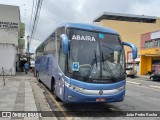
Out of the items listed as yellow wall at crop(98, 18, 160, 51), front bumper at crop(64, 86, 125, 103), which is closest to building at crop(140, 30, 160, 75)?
yellow wall at crop(98, 18, 160, 51)

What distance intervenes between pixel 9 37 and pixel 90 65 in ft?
98.8

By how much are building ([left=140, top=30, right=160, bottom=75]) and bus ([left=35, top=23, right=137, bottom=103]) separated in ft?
127

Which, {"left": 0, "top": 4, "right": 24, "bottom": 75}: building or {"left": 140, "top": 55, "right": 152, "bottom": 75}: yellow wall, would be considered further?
{"left": 140, "top": 55, "right": 152, "bottom": 75}: yellow wall

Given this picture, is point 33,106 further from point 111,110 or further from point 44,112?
point 111,110

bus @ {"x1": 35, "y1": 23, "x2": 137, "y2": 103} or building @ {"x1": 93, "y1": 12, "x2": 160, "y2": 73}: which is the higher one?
building @ {"x1": 93, "y1": 12, "x2": 160, "y2": 73}

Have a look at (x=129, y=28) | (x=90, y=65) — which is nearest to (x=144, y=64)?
(x=129, y=28)

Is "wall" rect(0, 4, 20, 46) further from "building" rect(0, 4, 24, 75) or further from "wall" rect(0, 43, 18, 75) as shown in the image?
"wall" rect(0, 43, 18, 75)

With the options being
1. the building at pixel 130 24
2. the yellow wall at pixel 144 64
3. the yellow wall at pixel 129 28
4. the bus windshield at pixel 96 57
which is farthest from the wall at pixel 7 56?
the yellow wall at pixel 129 28

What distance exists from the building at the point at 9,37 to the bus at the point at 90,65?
70.9ft

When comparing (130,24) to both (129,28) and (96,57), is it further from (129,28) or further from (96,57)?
(96,57)

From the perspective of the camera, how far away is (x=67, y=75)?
10.4 m

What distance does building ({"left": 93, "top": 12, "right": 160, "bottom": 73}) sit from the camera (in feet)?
288

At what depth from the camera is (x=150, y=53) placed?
51.0m

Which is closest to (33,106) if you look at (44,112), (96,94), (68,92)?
→ (44,112)
